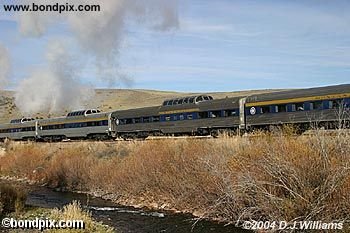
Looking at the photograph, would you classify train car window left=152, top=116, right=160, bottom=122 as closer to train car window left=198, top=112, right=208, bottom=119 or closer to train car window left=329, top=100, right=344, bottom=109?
train car window left=198, top=112, right=208, bottom=119

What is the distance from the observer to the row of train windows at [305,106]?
24081 millimetres

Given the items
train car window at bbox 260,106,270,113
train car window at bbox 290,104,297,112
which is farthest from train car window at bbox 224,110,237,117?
train car window at bbox 290,104,297,112

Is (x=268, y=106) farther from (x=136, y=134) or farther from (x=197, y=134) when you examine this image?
(x=136, y=134)

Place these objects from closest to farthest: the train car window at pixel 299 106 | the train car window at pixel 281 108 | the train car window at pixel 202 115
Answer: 1. the train car window at pixel 299 106
2. the train car window at pixel 281 108
3. the train car window at pixel 202 115

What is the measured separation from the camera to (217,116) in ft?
105

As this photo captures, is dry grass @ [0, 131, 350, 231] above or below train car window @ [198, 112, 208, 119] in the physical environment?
below

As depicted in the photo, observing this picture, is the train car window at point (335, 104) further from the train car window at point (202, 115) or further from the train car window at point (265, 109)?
the train car window at point (202, 115)

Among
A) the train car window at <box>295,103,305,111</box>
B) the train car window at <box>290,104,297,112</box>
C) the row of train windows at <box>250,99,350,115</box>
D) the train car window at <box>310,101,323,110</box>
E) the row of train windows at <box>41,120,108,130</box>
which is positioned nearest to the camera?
the row of train windows at <box>250,99,350,115</box>

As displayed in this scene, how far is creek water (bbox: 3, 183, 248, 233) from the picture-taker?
1911 centimetres

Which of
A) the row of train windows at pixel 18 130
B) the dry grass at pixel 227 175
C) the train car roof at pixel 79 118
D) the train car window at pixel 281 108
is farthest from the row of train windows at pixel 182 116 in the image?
the row of train windows at pixel 18 130

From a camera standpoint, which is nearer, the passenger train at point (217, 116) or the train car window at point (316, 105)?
the passenger train at point (217, 116)

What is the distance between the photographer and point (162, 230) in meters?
19.2

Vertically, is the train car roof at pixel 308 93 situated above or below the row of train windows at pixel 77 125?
above

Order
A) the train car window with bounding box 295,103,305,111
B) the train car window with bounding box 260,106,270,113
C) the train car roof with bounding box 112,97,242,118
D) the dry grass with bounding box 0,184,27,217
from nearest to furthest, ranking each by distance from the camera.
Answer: the dry grass with bounding box 0,184,27,217, the train car window with bounding box 295,103,305,111, the train car window with bounding box 260,106,270,113, the train car roof with bounding box 112,97,242,118
